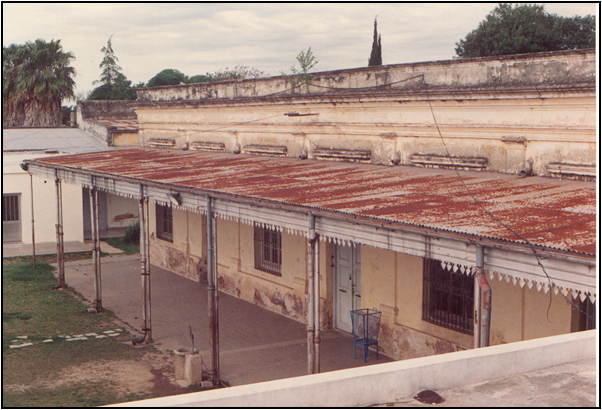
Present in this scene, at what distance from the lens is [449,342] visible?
9492 mm

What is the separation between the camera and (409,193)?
8.51 meters

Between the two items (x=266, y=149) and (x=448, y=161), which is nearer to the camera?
(x=448, y=161)

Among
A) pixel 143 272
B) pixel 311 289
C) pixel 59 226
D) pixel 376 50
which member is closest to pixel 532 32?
pixel 376 50

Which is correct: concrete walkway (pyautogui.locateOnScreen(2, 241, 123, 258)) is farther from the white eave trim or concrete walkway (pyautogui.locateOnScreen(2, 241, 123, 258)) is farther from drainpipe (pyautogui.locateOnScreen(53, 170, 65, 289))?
the white eave trim

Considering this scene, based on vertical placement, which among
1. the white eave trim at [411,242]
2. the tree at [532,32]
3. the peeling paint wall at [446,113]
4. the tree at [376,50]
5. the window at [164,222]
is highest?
the tree at [532,32]

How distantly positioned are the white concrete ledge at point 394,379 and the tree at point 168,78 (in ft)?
180

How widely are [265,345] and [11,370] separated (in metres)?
3.94

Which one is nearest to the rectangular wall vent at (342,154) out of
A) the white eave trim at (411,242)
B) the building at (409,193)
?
the building at (409,193)

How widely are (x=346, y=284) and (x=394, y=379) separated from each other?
7191 mm

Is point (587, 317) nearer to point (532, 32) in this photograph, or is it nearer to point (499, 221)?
point (499, 221)

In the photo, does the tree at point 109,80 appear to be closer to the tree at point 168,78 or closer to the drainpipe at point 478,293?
the tree at point 168,78

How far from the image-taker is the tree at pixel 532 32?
3647cm

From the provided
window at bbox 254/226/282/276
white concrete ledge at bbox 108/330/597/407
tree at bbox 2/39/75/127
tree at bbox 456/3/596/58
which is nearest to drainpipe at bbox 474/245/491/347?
white concrete ledge at bbox 108/330/597/407

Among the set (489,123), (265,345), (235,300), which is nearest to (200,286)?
(235,300)
